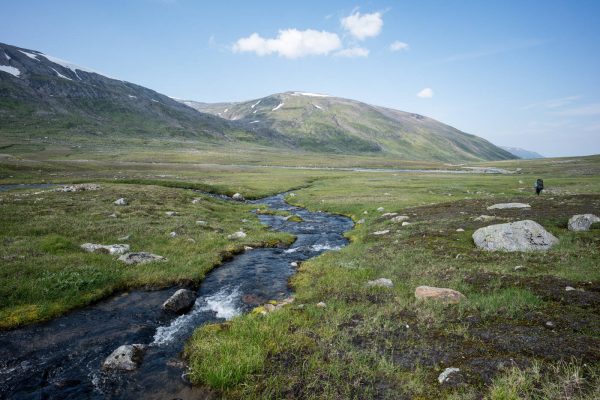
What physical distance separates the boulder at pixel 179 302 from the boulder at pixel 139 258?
590 cm

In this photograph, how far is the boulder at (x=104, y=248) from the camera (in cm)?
2236

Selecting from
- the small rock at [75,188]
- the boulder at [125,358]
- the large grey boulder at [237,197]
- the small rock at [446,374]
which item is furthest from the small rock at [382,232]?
the small rock at [75,188]

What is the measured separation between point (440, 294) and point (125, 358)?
13262mm

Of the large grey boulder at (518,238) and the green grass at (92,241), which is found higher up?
the large grey boulder at (518,238)

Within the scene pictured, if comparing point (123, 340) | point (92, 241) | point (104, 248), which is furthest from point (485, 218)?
point (92, 241)

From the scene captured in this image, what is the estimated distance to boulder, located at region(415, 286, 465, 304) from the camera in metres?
14.4

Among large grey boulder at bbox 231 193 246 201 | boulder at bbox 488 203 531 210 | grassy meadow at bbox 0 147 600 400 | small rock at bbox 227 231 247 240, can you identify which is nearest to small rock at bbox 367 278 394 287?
grassy meadow at bbox 0 147 600 400

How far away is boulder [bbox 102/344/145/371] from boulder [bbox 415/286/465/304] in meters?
12.0

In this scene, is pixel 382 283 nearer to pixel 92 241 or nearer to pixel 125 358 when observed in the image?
pixel 125 358

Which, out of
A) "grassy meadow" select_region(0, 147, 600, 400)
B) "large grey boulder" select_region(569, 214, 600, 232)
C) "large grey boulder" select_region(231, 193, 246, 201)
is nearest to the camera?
"grassy meadow" select_region(0, 147, 600, 400)

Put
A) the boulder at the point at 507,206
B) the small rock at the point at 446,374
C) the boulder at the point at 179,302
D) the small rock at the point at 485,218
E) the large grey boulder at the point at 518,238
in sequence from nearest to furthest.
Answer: the small rock at the point at 446,374 → the boulder at the point at 179,302 → the large grey boulder at the point at 518,238 → the small rock at the point at 485,218 → the boulder at the point at 507,206

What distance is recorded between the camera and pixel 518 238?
2128cm

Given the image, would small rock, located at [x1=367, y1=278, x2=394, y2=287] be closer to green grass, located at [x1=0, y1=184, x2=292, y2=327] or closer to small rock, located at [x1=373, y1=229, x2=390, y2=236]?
green grass, located at [x1=0, y1=184, x2=292, y2=327]

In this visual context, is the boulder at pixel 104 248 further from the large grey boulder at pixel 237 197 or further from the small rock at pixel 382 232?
the large grey boulder at pixel 237 197
